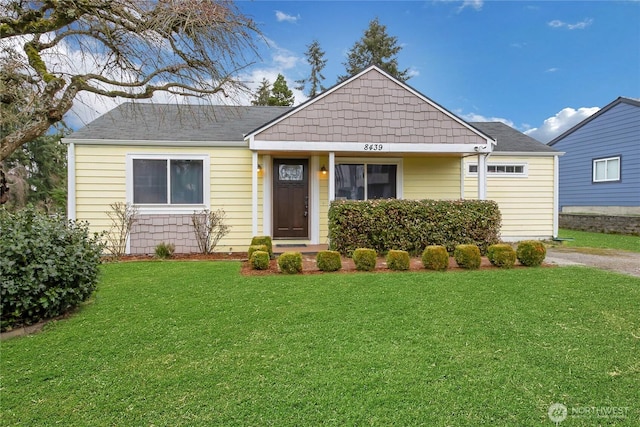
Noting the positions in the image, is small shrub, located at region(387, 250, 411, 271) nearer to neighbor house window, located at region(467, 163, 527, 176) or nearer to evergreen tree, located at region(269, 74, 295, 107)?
neighbor house window, located at region(467, 163, 527, 176)

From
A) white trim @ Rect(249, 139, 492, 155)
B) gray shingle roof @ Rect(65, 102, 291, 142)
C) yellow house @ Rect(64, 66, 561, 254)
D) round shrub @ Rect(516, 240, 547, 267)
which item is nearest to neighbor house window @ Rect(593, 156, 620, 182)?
yellow house @ Rect(64, 66, 561, 254)

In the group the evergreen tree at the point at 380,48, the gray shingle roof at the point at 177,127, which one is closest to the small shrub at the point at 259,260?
the gray shingle roof at the point at 177,127

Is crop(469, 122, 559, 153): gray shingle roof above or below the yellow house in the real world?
above

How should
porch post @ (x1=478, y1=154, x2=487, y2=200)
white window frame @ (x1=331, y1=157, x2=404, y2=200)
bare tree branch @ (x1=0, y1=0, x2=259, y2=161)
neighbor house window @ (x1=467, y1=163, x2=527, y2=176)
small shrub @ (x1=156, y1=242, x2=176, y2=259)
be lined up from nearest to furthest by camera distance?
bare tree branch @ (x1=0, y1=0, x2=259, y2=161) < small shrub @ (x1=156, y1=242, x2=176, y2=259) < porch post @ (x1=478, y1=154, x2=487, y2=200) < white window frame @ (x1=331, y1=157, x2=404, y2=200) < neighbor house window @ (x1=467, y1=163, x2=527, y2=176)

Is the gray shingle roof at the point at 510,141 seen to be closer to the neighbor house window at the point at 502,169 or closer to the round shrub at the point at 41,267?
the neighbor house window at the point at 502,169

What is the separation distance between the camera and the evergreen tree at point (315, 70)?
90.5ft

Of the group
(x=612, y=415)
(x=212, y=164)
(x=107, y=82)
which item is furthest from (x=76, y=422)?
(x=212, y=164)

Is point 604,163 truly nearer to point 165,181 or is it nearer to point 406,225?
point 406,225

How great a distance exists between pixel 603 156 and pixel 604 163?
0.31 m

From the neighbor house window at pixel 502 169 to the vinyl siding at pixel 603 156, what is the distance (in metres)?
6.89

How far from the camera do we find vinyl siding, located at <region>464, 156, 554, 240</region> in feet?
32.0

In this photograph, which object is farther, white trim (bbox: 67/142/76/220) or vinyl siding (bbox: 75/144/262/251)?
vinyl siding (bbox: 75/144/262/251)

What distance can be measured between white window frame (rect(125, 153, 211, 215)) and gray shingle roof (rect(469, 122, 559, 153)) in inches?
287

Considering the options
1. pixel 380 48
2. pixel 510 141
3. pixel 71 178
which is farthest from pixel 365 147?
pixel 380 48
